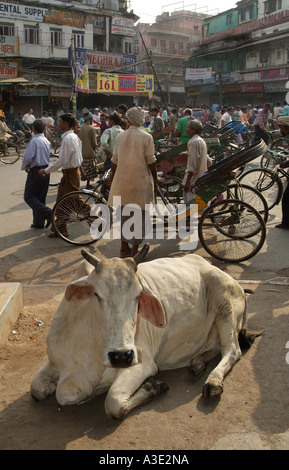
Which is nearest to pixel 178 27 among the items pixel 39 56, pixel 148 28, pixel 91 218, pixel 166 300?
pixel 148 28

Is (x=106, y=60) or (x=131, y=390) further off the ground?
(x=106, y=60)

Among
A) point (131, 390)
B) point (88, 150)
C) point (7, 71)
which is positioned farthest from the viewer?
point (7, 71)

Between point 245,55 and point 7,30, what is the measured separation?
77.6 ft

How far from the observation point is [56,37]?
3688cm


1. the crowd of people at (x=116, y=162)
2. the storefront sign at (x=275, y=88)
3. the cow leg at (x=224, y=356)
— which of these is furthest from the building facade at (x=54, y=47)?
the cow leg at (x=224, y=356)

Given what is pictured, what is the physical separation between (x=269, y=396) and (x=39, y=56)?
3582 cm

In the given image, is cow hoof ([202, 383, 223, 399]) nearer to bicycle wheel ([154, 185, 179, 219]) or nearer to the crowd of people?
the crowd of people

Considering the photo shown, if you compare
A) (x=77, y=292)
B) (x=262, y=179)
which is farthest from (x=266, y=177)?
(x=77, y=292)

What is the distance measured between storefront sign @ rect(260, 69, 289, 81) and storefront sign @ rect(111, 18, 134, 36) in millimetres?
12501

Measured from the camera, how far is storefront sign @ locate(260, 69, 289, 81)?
3779 cm

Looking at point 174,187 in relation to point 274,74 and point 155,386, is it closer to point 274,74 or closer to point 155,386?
point 155,386

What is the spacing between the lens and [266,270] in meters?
6.24
